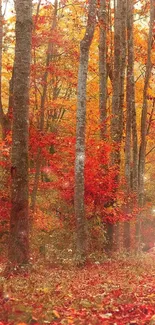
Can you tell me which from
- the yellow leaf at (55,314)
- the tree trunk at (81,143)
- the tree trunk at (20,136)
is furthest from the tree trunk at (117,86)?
the yellow leaf at (55,314)

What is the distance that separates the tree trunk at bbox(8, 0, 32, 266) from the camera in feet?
30.0

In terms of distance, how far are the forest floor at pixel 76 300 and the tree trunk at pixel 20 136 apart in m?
0.92

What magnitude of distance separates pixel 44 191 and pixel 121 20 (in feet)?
25.8

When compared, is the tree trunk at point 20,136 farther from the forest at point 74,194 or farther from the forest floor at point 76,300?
the forest floor at point 76,300

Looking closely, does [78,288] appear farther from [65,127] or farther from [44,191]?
[65,127]

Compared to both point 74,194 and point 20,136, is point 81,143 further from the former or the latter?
point 20,136

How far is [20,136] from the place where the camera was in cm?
913

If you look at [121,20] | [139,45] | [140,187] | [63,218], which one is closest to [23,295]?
[63,218]

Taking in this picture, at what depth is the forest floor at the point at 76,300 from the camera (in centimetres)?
595

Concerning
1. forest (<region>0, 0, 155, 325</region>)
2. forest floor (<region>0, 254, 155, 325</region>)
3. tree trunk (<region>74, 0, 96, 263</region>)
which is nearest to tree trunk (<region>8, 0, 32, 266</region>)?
forest (<region>0, 0, 155, 325</region>)

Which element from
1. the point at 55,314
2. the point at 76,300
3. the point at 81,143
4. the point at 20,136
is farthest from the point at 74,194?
the point at 55,314

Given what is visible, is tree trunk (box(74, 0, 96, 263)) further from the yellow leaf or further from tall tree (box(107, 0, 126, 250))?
the yellow leaf

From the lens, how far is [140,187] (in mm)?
20906

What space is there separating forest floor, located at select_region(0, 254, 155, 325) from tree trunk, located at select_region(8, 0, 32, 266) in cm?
92
